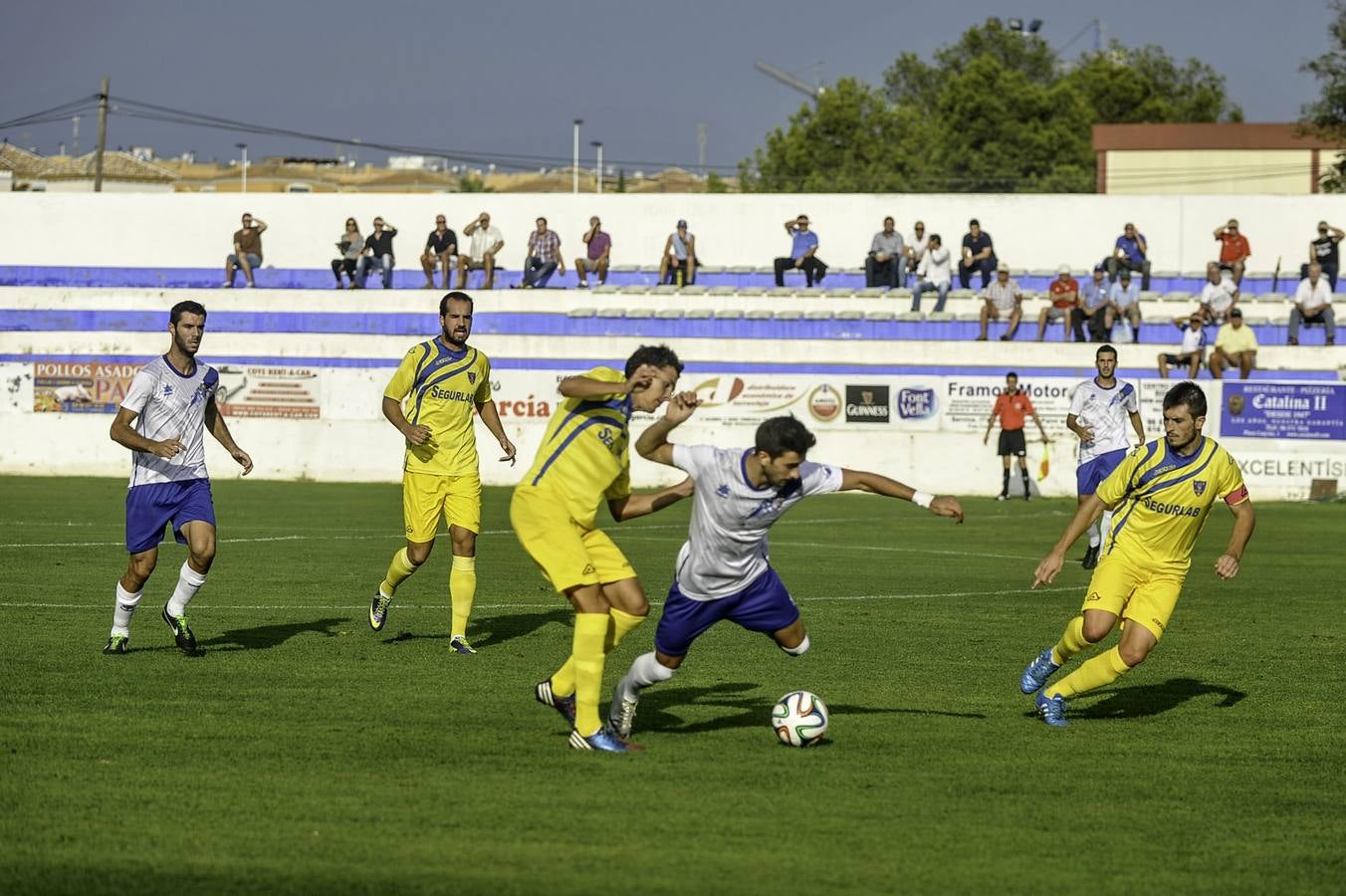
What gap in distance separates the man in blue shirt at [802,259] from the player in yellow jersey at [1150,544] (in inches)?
1201

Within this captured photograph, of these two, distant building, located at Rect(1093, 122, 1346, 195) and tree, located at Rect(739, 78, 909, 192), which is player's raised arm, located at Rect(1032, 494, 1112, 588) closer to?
distant building, located at Rect(1093, 122, 1346, 195)

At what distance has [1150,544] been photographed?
31.7ft

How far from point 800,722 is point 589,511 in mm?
1564

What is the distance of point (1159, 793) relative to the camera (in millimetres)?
7742

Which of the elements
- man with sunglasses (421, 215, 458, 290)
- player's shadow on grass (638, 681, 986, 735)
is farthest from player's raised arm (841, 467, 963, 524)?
man with sunglasses (421, 215, 458, 290)

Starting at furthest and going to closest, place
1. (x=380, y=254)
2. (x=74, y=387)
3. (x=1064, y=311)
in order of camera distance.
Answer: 1. (x=380, y=254)
2. (x=1064, y=311)
3. (x=74, y=387)

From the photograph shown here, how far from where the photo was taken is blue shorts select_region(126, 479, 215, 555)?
439 inches

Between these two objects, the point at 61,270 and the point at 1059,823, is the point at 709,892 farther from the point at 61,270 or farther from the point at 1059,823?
the point at 61,270

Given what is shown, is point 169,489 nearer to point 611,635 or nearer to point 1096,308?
point 611,635

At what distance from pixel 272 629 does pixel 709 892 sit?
23.9 ft

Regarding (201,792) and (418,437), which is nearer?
(201,792)

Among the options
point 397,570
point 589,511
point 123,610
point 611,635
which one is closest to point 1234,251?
point 397,570

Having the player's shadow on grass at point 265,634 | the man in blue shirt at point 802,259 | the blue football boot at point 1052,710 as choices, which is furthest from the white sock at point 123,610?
the man in blue shirt at point 802,259

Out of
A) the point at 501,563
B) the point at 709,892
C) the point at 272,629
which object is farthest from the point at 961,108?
the point at 709,892
